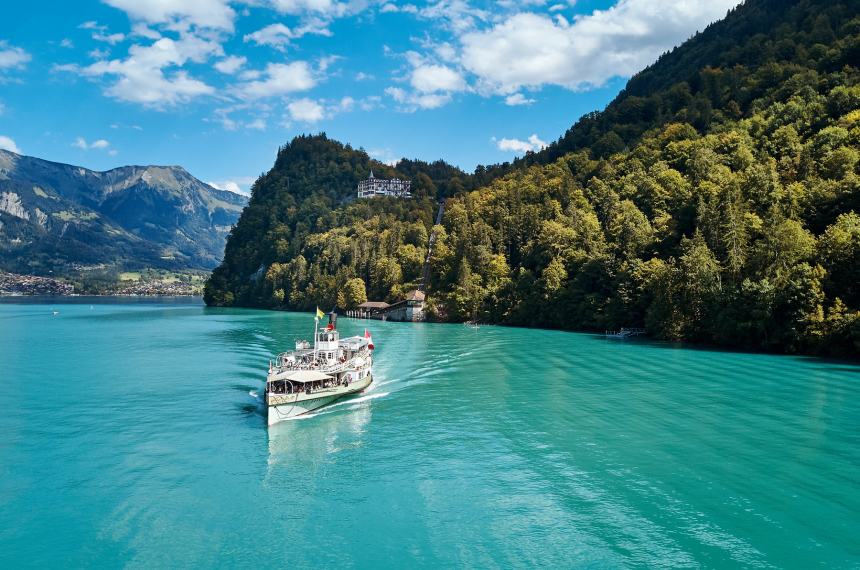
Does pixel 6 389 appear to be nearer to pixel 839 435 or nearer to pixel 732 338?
pixel 839 435

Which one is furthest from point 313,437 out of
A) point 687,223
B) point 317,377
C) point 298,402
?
point 687,223

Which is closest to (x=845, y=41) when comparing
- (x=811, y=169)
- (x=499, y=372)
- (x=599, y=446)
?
(x=811, y=169)

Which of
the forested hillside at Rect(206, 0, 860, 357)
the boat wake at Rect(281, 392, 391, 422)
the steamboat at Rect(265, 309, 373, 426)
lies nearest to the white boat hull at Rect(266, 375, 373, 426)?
the steamboat at Rect(265, 309, 373, 426)

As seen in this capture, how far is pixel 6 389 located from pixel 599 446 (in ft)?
167

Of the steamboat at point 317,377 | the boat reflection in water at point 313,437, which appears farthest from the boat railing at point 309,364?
the boat reflection in water at point 313,437

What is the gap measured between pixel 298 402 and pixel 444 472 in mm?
15015

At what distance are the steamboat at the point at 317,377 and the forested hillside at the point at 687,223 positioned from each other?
49365 mm

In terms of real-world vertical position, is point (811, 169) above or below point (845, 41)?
below

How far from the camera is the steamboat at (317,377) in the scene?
126 feet

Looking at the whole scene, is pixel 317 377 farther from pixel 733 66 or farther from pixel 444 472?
pixel 733 66

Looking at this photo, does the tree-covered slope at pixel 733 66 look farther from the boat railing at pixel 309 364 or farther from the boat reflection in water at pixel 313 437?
the boat reflection in water at pixel 313 437

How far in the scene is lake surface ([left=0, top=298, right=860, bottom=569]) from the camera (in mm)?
20594

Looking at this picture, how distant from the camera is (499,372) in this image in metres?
56.8

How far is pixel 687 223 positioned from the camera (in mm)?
93938
